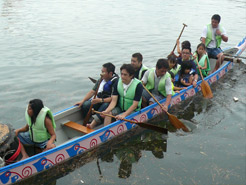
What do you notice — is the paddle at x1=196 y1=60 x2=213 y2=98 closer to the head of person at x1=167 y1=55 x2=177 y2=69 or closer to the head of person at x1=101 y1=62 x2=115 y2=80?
the head of person at x1=167 y1=55 x2=177 y2=69

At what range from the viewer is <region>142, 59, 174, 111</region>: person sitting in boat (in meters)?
7.32

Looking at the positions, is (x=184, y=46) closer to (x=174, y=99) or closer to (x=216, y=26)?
(x=174, y=99)

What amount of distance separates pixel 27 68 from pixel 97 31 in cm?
829

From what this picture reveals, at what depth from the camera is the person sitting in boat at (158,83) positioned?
7316 millimetres

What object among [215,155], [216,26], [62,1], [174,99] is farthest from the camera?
[62,1]

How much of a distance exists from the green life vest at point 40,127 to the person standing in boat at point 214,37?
24.4 feet

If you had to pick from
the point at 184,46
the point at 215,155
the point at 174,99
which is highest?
the point at 184,46

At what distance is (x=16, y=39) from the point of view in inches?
650

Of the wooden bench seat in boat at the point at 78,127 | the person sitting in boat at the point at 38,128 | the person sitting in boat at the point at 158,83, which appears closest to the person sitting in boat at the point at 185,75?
the person sitting in boat at the point at 158,83

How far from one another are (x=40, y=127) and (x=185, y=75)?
5.22m

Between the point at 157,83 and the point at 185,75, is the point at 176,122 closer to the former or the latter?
the point at 157,83

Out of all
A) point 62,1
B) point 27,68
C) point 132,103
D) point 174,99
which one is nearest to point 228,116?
point 174,99

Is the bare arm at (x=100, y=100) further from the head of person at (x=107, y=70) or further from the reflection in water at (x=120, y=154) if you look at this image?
the reflection in water at (x=120, y=154)

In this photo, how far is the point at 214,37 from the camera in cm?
1099
